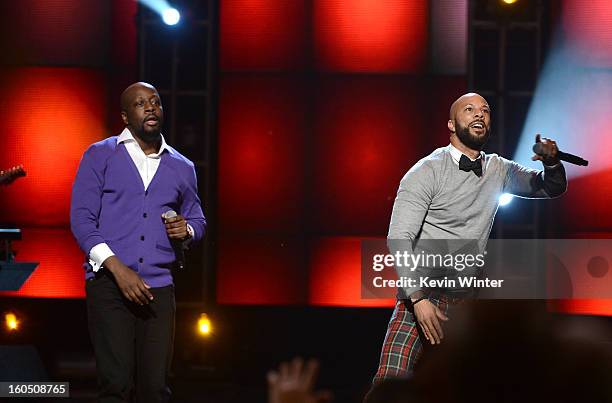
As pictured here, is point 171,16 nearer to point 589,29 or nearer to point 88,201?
point 88,201

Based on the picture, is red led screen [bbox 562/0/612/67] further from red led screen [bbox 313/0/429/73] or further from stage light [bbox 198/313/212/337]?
stage light [bbox 198/313/212/337]

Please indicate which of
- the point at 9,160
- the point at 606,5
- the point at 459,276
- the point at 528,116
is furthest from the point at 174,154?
the point at 606,5

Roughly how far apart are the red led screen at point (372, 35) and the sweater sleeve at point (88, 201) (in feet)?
9.02

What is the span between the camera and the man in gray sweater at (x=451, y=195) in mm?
4102

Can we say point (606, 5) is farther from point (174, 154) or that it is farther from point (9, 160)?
point (9, 160)

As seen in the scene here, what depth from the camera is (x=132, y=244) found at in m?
4.29

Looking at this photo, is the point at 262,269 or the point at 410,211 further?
the point at 262,269

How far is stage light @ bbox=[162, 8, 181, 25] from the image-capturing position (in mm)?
6603

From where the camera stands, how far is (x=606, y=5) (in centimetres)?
671

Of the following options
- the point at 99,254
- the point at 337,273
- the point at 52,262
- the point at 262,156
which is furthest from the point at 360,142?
the point at 99,254

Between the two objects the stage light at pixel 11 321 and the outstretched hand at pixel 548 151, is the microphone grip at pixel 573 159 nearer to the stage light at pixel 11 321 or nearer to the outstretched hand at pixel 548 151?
the outstretched hand at pixel 548 151

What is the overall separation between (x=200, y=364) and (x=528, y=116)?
9.56 ft

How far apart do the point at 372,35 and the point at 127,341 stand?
3.36 metres

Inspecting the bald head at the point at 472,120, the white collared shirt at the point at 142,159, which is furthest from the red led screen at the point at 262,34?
the bald head at the point at 472,120
